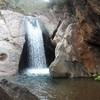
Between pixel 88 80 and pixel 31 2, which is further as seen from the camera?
pixel 31 2

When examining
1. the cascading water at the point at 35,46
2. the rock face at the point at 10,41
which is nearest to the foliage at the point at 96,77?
the cascading water at the point at 35,46

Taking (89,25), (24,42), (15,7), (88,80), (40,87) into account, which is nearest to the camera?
(40,87)

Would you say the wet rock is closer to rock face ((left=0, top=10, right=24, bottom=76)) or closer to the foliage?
the foliage

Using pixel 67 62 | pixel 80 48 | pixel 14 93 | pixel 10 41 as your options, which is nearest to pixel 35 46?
pixel 10 41

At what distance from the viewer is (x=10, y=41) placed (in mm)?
23547

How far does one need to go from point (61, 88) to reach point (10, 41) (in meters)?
8.83

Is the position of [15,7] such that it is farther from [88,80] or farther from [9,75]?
[88,80]

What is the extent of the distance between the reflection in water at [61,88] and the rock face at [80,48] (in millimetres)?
1462

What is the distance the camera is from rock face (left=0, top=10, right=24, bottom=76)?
2188 centimetres

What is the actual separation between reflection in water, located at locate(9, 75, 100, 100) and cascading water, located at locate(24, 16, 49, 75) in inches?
139

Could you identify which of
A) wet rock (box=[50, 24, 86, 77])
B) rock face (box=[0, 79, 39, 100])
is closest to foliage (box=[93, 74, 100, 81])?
wet rock (box=[50, 24, 86, 77])

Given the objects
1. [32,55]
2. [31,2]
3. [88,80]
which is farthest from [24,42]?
[31,2]

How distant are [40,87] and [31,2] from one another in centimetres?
1775

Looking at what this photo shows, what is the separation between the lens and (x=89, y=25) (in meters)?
20.2
